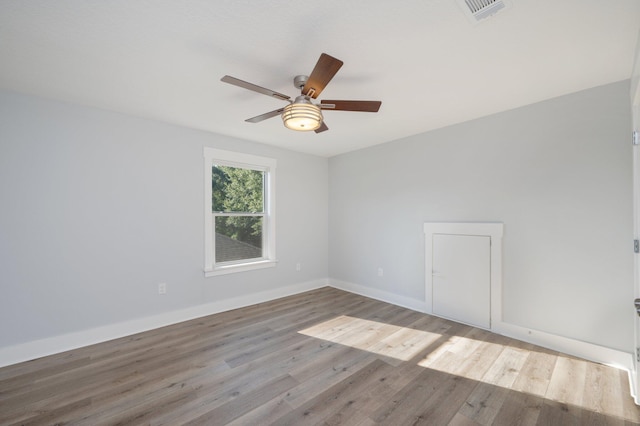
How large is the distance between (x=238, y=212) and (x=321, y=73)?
2.72m

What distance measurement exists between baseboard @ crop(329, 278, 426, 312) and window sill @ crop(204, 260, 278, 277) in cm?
130

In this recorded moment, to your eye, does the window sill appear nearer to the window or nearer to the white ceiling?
the window

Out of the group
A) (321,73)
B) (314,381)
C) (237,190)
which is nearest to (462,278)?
(314,381)

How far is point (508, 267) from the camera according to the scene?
9.51 feet

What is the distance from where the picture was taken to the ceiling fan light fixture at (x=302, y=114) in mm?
1909

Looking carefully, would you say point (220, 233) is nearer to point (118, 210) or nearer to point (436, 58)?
point (118, 210)

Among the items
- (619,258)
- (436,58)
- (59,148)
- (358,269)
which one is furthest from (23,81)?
(619,258)

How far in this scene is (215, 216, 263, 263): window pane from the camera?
Answer: 149 inches

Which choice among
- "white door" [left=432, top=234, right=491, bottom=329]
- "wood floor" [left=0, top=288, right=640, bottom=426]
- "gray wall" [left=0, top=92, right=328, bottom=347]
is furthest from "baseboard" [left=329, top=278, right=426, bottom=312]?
"gray wall" [left=0, top=92, right=328, bottom=347]

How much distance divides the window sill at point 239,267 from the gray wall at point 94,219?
11cm

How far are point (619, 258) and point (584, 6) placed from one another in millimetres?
2053

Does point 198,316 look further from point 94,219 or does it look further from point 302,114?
point 302,114

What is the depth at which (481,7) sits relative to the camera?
147cm

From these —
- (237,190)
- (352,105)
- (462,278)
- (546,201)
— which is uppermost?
(352,105)
